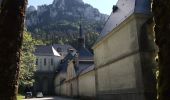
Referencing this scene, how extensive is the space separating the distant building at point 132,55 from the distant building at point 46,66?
195 ft

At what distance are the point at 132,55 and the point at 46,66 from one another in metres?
71.3

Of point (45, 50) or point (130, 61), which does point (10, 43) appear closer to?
point (130, 61)

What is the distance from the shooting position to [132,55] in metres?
20.9

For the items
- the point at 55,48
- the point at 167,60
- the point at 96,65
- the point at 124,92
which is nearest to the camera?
the point at 167,60

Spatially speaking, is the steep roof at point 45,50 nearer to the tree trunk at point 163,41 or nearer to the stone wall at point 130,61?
the stone wall at point 130,61

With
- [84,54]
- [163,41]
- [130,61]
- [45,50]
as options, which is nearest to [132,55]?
[130,61]

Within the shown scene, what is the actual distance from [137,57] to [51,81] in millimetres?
67634

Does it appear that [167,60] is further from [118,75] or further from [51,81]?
[51,81]

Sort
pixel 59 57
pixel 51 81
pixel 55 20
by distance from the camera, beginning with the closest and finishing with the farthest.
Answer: pixel 51 81, pixel 59 57, pixel 55 20

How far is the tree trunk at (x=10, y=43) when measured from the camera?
6.63 metres

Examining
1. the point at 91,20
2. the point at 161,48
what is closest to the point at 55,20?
the point at 91,20

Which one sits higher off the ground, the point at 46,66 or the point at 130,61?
the point at 46,66

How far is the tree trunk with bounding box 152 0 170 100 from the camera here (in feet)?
20.2

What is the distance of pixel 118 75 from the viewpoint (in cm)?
2431
